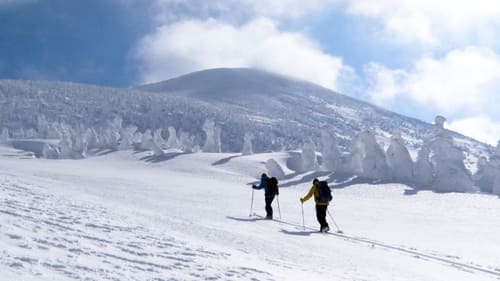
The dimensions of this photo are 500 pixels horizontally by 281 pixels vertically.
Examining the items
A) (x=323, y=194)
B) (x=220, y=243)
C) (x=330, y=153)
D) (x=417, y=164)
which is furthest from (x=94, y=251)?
(x=330, y=153)

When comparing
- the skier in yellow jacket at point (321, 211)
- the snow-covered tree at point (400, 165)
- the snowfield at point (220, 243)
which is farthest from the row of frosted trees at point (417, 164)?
the skier in yellow jacket at point (321, 211)

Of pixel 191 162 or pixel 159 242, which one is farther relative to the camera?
pixel 191 162

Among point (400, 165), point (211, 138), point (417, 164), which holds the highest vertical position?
point (211, 138)

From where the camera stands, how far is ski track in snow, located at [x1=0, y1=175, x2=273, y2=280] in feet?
20.1

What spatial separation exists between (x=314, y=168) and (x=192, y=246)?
3782cm

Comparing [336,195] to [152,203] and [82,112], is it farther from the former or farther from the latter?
[82,112]

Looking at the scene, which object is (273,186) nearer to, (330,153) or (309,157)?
(330,153)

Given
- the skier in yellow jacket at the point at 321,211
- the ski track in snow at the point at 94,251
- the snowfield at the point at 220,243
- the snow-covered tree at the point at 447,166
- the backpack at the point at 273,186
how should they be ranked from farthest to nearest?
the snow-covered tree at the point at 447,166, the backpack at the point at 273,186, the skier in yellow jacket at the point at 321,211, the snowfield at the point at 220,243, the ski track in snow at the point at 94,251

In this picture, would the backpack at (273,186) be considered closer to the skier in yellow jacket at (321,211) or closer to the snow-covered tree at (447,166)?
the skier in yellow jacket at (321,211)

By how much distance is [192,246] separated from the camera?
9.19 meters

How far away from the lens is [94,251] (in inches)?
289

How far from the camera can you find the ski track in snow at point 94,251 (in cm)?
612

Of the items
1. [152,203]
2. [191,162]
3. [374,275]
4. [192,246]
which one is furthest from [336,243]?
[191,162]

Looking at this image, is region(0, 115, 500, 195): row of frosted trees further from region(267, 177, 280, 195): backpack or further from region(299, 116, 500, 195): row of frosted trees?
region(267, 177, 280, 195): backpack
